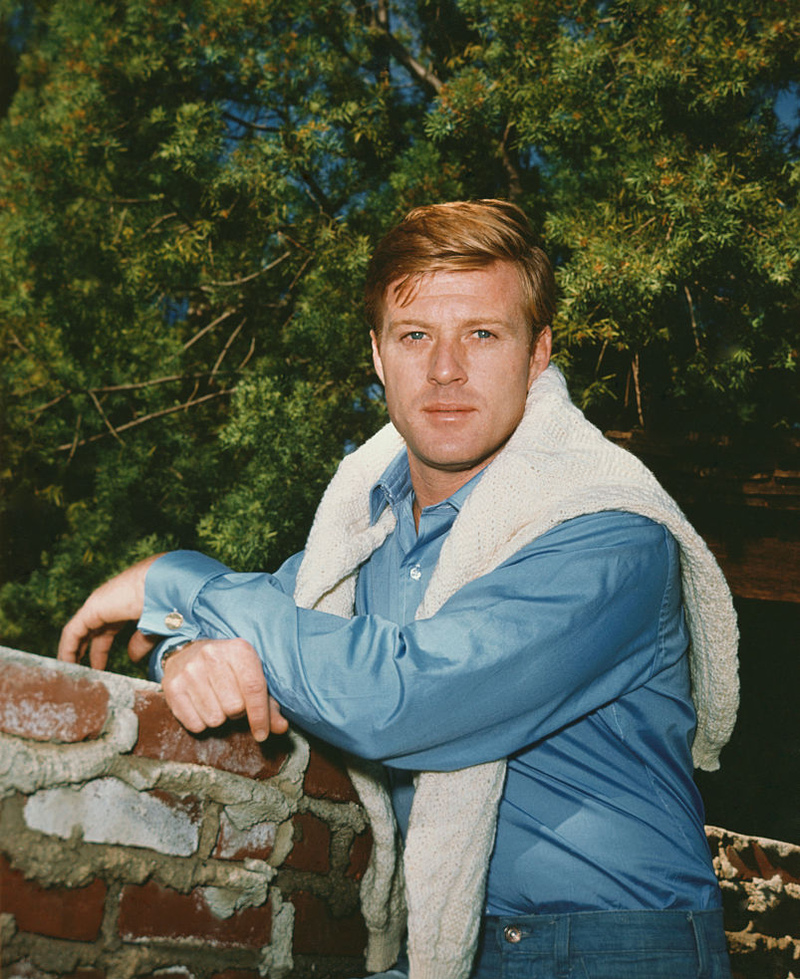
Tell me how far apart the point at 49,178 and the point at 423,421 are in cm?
264

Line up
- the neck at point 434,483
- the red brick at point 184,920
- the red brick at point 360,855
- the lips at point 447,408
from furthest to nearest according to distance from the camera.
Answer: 1. the neck at point 434,483
2. the lips at point 447,408
3. the red brick at point 360,855
4. the red brick at point 184,920

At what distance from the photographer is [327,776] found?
1528mm

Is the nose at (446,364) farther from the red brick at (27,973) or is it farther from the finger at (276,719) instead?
the red brick at (27,973)

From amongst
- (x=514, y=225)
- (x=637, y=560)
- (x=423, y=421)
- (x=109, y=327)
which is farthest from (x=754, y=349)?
(x=109, y=327)

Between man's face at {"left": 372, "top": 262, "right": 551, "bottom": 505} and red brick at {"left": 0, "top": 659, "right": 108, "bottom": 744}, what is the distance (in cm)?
94

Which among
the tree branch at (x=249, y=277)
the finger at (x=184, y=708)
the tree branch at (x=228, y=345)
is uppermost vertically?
the tree branch at (x=249, y=277)

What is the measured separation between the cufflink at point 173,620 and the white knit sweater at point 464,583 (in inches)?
11.7

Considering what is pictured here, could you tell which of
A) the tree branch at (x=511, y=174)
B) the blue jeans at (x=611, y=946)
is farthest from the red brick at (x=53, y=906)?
the tree branch at (x=511, y=174)

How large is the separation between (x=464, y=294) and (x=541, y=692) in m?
0.98

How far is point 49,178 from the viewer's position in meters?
3.47

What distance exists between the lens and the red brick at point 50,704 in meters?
1.05

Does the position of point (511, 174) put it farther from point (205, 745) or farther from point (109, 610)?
point (205, 745)

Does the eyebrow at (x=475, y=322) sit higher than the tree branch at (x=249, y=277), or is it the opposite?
the tree branch at (x=249, y=277)

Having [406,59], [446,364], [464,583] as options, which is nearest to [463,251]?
[446,364]
